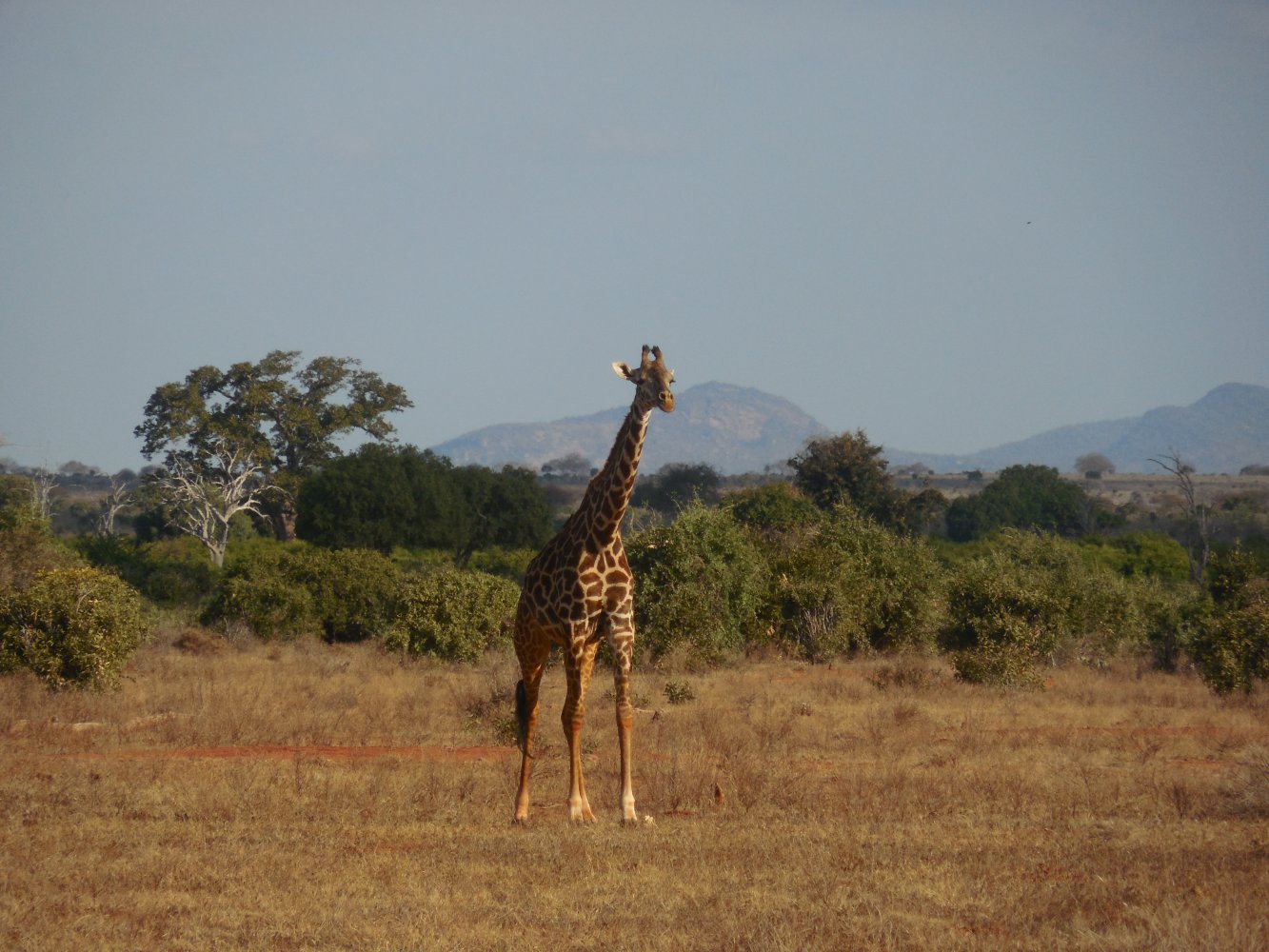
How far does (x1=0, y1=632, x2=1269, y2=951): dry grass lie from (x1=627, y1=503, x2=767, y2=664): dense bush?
17.0 feet

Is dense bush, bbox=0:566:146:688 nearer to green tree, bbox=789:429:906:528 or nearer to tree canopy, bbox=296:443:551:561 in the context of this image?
tree canopy, bbox=296:443:551:561

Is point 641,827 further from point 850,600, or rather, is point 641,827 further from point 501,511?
point 501,511

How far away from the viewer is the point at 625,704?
36.9 ft

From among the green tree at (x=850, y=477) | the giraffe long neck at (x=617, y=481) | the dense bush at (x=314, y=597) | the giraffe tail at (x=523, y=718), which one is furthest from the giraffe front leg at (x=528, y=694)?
the green tree at (x=850, y=477)

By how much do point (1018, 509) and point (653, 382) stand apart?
57624 millimetres

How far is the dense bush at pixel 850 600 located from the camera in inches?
1041

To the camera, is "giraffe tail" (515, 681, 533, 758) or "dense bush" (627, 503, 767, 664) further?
"dense bush" (627, 503, 767, 664)

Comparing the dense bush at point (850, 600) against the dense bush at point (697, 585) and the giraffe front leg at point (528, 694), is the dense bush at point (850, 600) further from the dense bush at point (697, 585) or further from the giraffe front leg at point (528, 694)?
the giraffe front leg at point (528, 694)

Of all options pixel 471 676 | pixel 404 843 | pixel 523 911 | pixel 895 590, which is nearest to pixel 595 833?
A: pixel 404 843

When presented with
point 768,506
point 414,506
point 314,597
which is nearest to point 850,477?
point 768,506

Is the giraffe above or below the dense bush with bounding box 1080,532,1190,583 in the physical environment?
above

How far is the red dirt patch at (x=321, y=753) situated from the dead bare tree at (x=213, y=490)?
3228 cm

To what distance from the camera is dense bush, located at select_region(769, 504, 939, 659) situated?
26.4 metres

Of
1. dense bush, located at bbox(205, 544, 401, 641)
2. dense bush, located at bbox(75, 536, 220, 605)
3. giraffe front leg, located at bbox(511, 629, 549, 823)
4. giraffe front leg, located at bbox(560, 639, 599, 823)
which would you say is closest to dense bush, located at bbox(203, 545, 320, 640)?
dense bush, located at bbox(205, 544, 401, 641)
